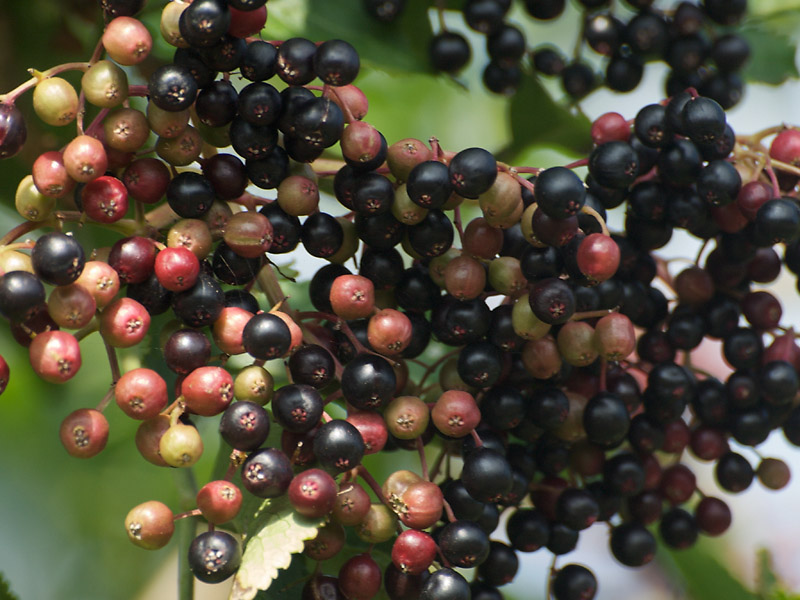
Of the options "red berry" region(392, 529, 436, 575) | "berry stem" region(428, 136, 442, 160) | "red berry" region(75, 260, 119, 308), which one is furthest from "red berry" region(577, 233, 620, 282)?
"red berry" region(75, 260, 119, 308)

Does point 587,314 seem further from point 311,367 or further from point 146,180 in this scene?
point 146,180

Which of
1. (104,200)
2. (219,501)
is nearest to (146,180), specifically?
(104,200)

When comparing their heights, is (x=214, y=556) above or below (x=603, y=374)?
below

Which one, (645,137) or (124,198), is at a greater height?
(645,137)

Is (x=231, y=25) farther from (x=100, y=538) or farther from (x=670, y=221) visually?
(x=100, y=538)

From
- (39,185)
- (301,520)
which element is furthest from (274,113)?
(301,520)
